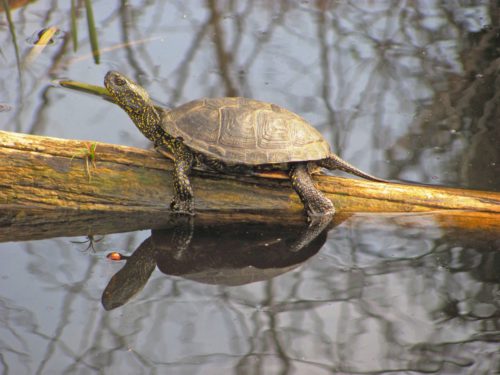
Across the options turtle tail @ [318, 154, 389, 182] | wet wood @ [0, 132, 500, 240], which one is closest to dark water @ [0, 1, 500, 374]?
wet wood @ [0, 132, 500, 240]

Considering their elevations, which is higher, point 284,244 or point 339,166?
point 339,166

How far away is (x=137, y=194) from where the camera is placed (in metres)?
4.93

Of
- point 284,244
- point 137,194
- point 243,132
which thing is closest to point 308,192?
point 284,244

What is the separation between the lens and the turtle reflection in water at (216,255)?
4387 mm

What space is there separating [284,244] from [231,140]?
0.78 meters

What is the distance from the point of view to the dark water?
3803 mm

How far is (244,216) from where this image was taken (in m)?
5.00

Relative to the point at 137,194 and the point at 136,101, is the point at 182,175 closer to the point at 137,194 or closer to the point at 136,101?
the point at 137,194

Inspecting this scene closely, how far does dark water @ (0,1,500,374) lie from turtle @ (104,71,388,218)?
13.5 inches

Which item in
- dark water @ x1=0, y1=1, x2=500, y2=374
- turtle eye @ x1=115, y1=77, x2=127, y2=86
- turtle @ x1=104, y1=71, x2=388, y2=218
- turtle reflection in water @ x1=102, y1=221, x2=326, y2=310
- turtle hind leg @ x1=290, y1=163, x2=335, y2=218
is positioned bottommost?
turtle reflection in water @ x1=102, y1=221, x2=326, y2=310

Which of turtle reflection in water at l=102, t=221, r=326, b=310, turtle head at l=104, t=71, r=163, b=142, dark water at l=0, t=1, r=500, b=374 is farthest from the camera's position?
turtle head at l=104, t=71, r=163, b=142

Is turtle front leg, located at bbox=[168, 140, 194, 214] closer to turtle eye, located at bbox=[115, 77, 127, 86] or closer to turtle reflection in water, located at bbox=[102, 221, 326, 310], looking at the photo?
turtle reflection in water, located at bbox=[102, 221, 326, 310]

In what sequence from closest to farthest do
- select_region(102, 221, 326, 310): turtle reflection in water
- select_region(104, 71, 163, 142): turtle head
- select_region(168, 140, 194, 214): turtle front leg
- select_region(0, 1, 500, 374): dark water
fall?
select_region(0, 1, 500, 374): dark water < select_region(102, 221, 326, 310): turtle reflection in water < select_region(168, 140, 194, 214): turtle front leg < select_region(104, 71, 163, 142): turtle head

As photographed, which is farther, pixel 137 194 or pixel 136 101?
pixel 136 101
